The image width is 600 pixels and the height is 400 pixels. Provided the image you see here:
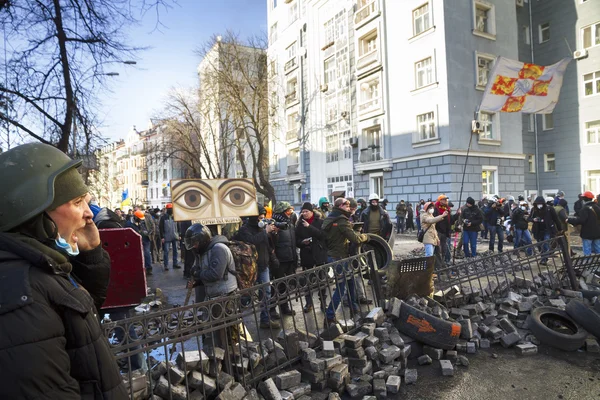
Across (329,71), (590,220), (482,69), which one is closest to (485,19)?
(482,69)

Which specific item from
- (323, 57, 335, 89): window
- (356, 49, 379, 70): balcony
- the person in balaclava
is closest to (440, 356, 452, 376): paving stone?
the person in balaclava

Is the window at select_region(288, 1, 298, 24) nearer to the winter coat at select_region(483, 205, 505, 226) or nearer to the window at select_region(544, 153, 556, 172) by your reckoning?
the window at select_region(544, 153, 556, 172)

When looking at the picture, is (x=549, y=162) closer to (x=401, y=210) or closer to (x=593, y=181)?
(x=593, y=181)

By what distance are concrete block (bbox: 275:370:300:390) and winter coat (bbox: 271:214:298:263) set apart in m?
3.27

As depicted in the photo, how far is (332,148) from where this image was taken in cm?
2908

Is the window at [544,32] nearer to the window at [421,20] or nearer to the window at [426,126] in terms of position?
the window at [421,20]

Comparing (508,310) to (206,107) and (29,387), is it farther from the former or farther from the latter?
(206,107)

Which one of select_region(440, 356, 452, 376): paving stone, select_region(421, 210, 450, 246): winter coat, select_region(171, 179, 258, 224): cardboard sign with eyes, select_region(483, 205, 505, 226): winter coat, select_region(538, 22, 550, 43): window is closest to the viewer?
select_region(440, 356, 452, 376): paving stone

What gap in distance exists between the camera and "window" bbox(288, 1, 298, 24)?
3281cm

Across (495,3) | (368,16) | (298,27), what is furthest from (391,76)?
(298,27)

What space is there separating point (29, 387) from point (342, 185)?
27055mm

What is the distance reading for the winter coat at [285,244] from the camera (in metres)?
6.85

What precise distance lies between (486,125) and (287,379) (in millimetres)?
21229

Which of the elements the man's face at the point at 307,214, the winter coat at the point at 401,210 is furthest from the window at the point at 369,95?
the man's face at the point at 307,214
